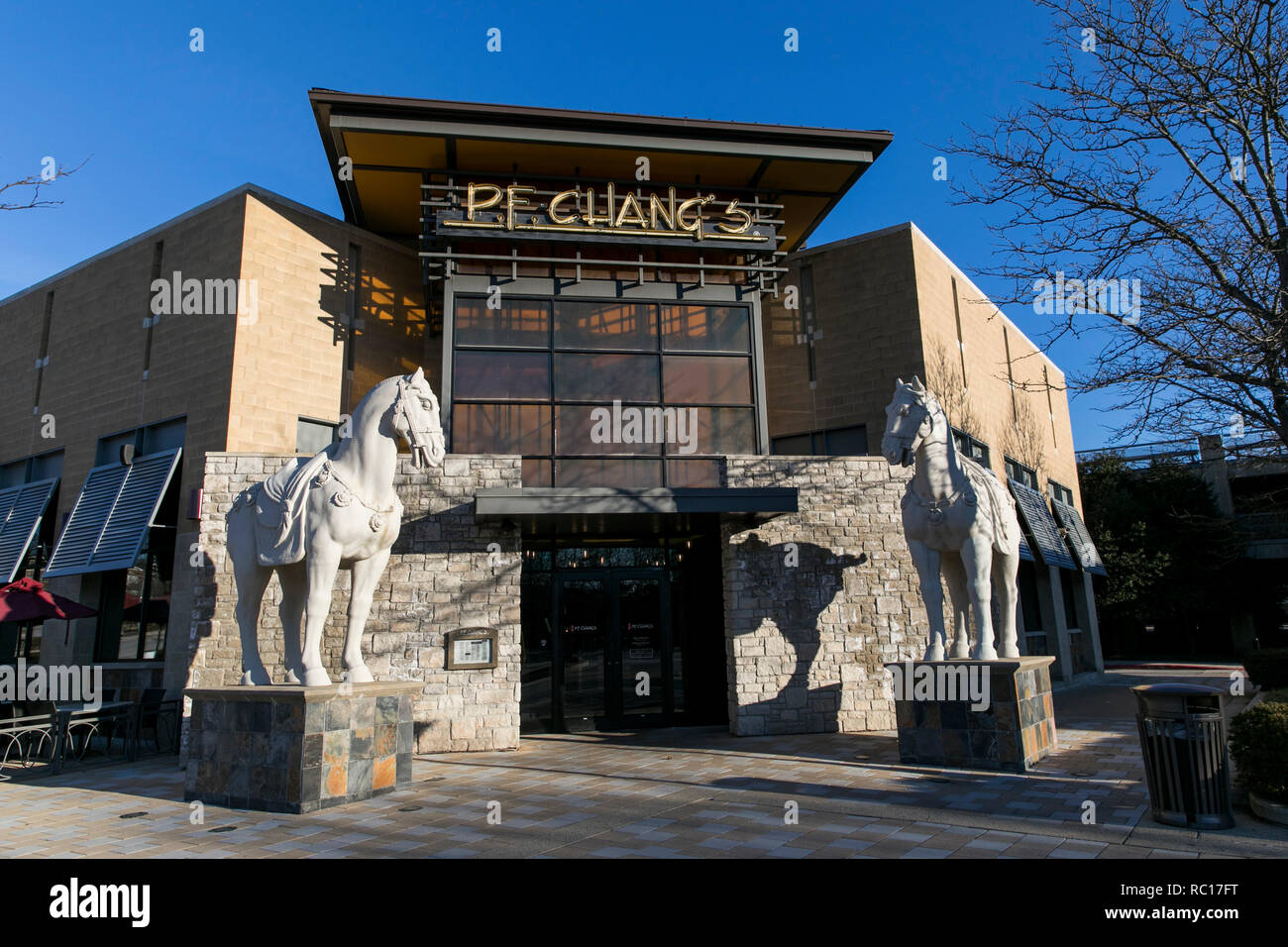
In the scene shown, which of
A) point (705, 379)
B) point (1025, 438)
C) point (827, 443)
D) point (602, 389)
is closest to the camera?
point (602, 389)

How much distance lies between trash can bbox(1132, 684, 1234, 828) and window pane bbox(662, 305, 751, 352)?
9526 mm

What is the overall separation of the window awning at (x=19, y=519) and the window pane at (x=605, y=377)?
10.7 metres

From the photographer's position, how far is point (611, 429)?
13.6 metres

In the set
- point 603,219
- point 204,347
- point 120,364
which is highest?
point 603,219

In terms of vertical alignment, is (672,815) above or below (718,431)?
below

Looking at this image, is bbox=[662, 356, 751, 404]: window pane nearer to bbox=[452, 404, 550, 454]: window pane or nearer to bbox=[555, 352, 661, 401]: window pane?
bbox=[555, 352, 661, 401]: window pane

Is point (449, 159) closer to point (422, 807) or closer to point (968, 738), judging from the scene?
point (422, 807)

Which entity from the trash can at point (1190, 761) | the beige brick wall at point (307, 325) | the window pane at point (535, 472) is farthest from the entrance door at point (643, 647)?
the trash can at point (1190, 761)

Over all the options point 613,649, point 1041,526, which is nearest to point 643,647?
point 613,649

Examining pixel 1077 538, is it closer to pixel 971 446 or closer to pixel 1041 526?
pixel 1041 526

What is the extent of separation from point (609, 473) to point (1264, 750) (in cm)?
934

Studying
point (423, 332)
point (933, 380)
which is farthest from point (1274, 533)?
point (423, 332)

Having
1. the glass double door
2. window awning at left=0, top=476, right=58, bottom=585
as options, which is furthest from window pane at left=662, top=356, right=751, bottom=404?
window awning at left=0, top=476, right=58, bottom=585

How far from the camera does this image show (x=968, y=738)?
8.83 metres
